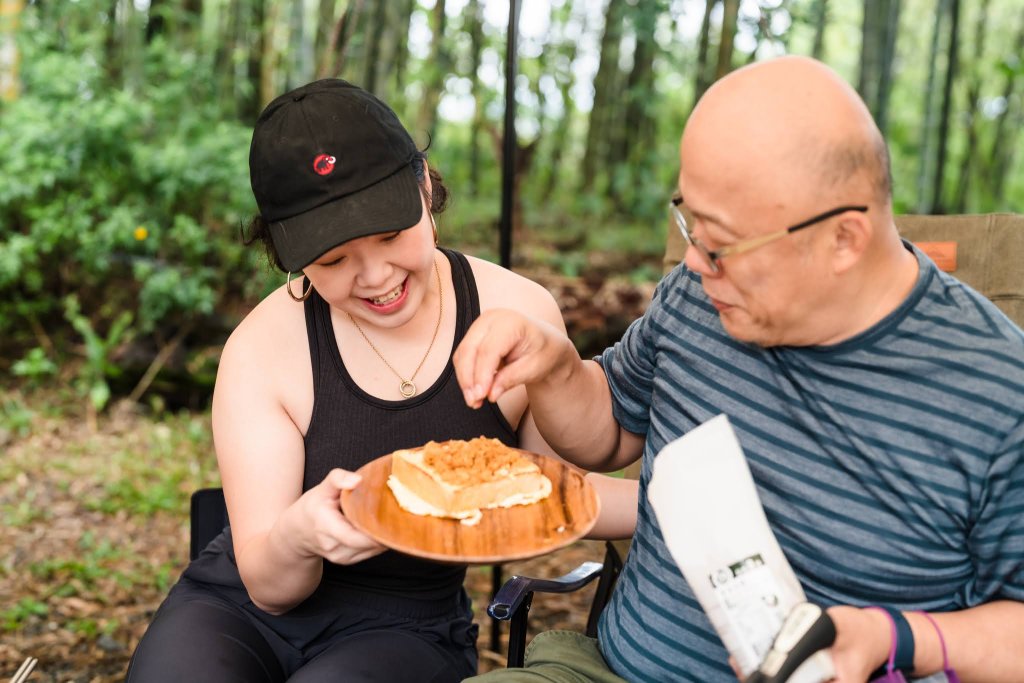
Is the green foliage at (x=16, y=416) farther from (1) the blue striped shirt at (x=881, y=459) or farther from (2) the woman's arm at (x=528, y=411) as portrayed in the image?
(1) the blue striped shirt at (x=881, y=459)

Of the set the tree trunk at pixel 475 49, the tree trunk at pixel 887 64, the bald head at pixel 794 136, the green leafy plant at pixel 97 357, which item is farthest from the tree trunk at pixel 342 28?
the tree trunk at pixel 887 64

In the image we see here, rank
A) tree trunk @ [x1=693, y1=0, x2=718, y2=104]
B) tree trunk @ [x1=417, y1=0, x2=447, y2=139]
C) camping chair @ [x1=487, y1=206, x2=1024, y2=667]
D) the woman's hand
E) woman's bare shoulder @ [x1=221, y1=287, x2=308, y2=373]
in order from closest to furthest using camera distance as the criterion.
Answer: the woman's hand, woman's bare shoulder @ [x1=221, y1=287, x2=308, y2=373], camping chair @ [x1=487, y1=206, x2=1024, y2=667], tree trunk @ [x1=417, y1=0, x2=447, y2=139], tree trunk @ [x1=693, y1=0, x2=718, y2=104]

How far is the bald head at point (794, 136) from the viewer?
54.7 inches

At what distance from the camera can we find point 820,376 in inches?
61.9

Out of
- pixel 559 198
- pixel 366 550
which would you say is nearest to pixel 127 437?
pixel 366 550

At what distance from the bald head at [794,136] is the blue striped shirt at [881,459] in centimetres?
26

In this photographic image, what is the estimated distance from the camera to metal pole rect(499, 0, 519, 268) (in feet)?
8.46

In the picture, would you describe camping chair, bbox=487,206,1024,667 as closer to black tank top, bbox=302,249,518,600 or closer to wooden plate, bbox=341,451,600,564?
black tank top, bbox=302,249,518,600

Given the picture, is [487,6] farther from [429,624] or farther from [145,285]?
[429,624]

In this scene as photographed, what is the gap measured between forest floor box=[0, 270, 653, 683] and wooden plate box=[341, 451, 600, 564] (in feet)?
4.54

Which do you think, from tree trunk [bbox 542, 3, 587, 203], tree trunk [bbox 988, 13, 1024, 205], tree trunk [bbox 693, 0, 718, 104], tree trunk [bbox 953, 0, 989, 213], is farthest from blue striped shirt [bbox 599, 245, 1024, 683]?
tree trunk [bbox 988, 13, 1024, 205]

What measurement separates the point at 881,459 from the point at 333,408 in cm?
106

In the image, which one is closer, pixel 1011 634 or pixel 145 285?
→ pixel 1011 634

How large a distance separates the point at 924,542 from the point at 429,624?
1016 mm
